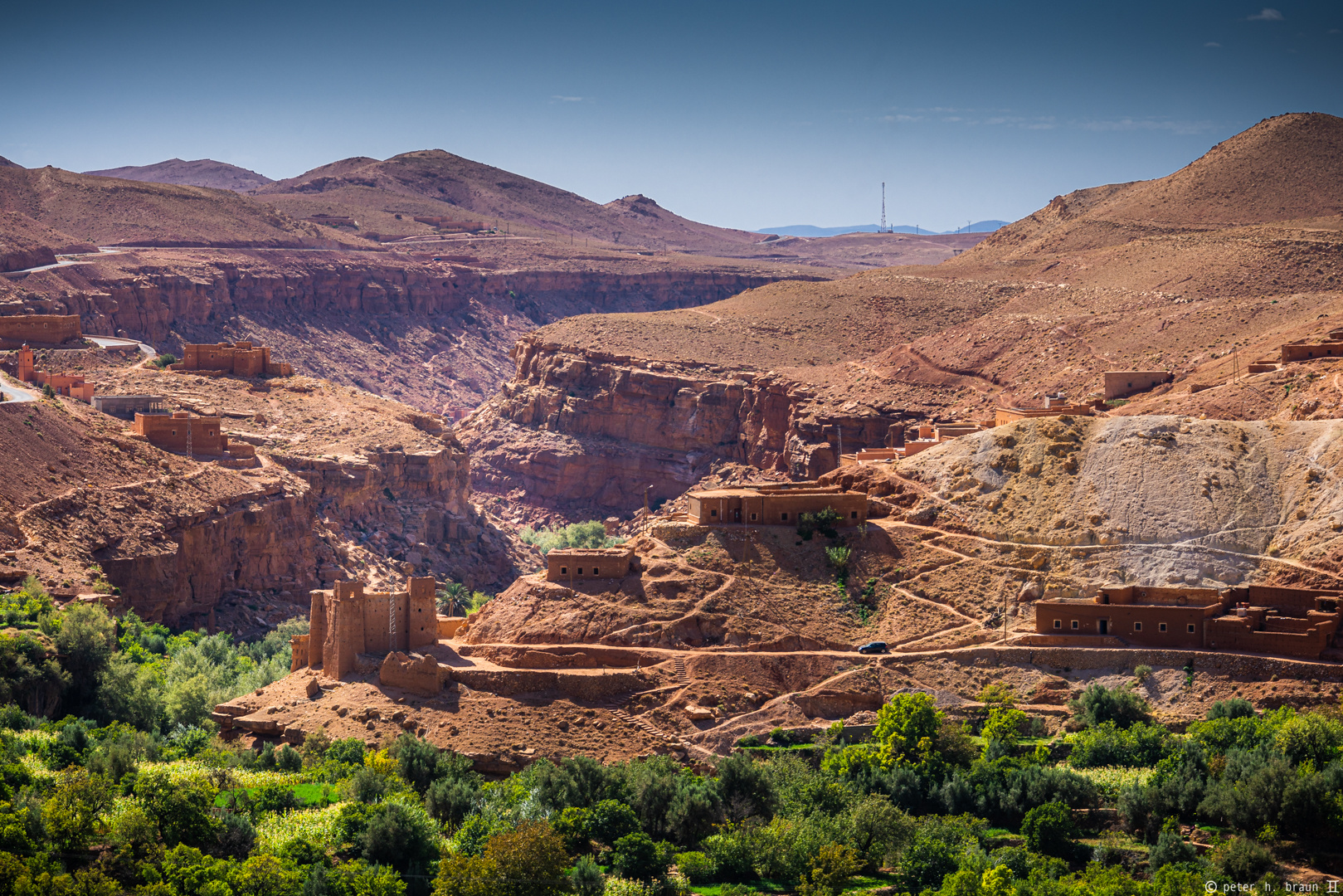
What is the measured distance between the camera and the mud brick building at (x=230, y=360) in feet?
276

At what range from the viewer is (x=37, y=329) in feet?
276

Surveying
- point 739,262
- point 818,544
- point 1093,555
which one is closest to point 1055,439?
point 1093,555

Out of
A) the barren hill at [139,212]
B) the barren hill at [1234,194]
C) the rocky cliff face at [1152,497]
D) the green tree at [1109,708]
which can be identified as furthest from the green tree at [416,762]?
the barren hill at [139,212]

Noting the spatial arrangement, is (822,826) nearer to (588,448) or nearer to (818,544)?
(818,544)

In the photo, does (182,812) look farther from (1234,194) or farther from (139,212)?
(139,212)

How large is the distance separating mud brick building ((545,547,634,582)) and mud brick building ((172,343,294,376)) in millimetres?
41907

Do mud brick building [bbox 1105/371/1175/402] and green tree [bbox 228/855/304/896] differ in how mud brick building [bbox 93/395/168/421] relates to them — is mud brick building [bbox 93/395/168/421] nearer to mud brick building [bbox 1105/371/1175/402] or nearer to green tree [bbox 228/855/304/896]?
mud brick building [bbox 1105/371/1175/402]

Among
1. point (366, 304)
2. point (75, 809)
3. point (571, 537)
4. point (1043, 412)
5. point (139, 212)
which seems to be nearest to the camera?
point (75, 809)

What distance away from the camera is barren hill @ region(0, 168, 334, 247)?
121750mm

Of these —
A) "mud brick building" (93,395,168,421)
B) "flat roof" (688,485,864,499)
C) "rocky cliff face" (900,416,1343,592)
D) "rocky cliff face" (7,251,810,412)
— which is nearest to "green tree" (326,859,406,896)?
"flat roof" (688,485,864,499)

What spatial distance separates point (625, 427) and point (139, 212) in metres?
51.9

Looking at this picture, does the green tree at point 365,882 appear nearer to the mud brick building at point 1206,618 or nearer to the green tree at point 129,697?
the green tree at point 129,697

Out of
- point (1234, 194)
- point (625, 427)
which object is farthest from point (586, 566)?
point (1234, 194)

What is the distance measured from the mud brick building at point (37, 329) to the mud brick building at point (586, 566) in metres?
44.2
